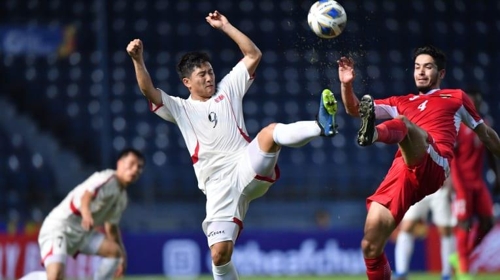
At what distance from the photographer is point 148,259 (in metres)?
13.6

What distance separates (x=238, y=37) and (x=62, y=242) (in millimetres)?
2992

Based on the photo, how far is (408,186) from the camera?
718cm

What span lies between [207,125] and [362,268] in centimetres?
652

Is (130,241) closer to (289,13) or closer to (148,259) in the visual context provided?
(148,259)

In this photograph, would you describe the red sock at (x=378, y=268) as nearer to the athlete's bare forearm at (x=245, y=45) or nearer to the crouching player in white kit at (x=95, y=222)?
the athlete's bare forearm at (x=245, y=45)

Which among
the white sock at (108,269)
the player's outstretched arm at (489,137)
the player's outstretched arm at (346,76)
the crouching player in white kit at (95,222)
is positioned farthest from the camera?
the white sock at (108,269)

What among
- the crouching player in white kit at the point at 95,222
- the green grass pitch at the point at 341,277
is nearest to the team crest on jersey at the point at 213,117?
the crouching player in white kit at the point at 95,222

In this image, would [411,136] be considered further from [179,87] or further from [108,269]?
[179,87]

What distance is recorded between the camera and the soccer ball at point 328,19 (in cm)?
753

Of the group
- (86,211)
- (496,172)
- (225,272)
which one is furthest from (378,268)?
(496,172)

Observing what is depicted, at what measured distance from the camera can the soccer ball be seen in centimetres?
753

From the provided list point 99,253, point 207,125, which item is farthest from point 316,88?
point 207,125

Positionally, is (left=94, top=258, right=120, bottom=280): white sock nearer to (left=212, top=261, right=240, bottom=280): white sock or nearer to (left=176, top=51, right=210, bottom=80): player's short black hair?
(left=212, top=261, right=240, bottom=280): white sock

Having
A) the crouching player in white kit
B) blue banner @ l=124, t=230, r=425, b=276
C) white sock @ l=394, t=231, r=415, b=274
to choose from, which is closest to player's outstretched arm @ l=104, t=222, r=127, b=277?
the crouching player in white kit
